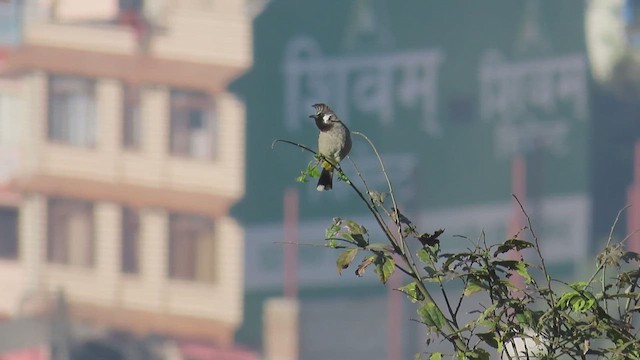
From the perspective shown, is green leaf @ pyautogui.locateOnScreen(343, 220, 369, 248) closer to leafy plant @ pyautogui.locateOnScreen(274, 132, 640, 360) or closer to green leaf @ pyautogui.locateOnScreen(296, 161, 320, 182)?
leafy plant @ pyautogui.locateOnScreen(274, 132, 640, 360)

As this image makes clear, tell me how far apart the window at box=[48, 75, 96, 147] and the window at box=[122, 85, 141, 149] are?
0.60m

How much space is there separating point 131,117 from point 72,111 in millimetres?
1120

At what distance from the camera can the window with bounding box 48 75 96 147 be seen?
3117 cm

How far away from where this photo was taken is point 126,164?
32.1 m

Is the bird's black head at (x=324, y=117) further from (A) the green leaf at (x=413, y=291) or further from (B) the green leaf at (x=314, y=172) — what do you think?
(A) the green leaf at (x=413, y=291)

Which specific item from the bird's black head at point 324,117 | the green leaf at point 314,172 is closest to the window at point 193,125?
the bird's black head at point 324,117

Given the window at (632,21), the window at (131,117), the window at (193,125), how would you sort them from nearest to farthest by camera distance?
1. the window at (131,117)
2. the window at (193,125)
3. the window at (632,21)

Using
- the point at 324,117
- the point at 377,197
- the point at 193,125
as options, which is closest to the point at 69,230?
the point at 193,125

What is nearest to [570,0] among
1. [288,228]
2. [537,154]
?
[537,154]

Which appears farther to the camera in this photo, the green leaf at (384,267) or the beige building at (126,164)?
the beige building at (126,164)

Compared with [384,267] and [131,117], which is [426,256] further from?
[131,117]

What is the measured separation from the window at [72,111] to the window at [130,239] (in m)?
1.58

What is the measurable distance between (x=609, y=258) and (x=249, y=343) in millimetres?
29799

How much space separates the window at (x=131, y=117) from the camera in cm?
3167
